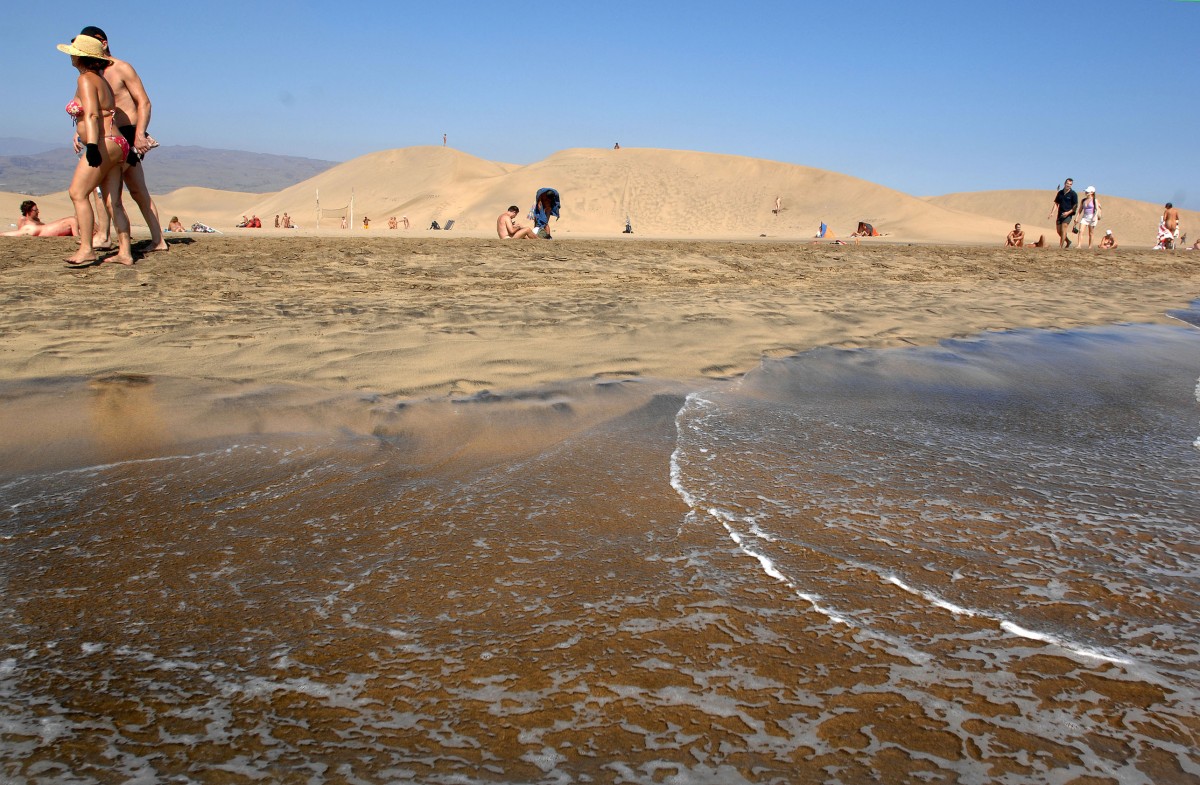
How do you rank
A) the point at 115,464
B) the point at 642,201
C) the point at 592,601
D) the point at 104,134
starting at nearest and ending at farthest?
the point at 592,601, the point at 115,464, the point at 104,134, the point at 642,201

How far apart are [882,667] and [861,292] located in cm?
675

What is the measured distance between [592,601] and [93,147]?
6281 mm

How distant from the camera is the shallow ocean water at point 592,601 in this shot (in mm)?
1392

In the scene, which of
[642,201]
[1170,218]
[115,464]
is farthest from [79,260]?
[642,201]

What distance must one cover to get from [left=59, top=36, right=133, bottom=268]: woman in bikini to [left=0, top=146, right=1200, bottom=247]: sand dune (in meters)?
25.7

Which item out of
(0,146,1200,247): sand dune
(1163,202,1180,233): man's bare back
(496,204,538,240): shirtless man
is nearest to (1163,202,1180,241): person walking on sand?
(1163,202,1180,233): man's bare back

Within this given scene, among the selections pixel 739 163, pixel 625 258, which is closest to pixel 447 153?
pixel 739 163

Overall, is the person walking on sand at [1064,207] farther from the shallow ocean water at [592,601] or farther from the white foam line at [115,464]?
the white foam line at [115,464]

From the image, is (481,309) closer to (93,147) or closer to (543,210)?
(93,147)

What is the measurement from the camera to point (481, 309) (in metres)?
5.98

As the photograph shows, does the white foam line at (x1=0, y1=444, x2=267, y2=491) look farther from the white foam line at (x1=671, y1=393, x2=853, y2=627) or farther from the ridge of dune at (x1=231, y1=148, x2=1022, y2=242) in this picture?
the ridge of dune at (x1=231, y1=148, x2=1022, y2=242)

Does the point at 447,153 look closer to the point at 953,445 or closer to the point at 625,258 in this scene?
the point at 625,258

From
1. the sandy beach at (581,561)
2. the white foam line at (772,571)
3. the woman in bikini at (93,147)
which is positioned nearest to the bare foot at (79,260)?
the woman in bikini at (93,147)

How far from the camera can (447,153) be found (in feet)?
216
